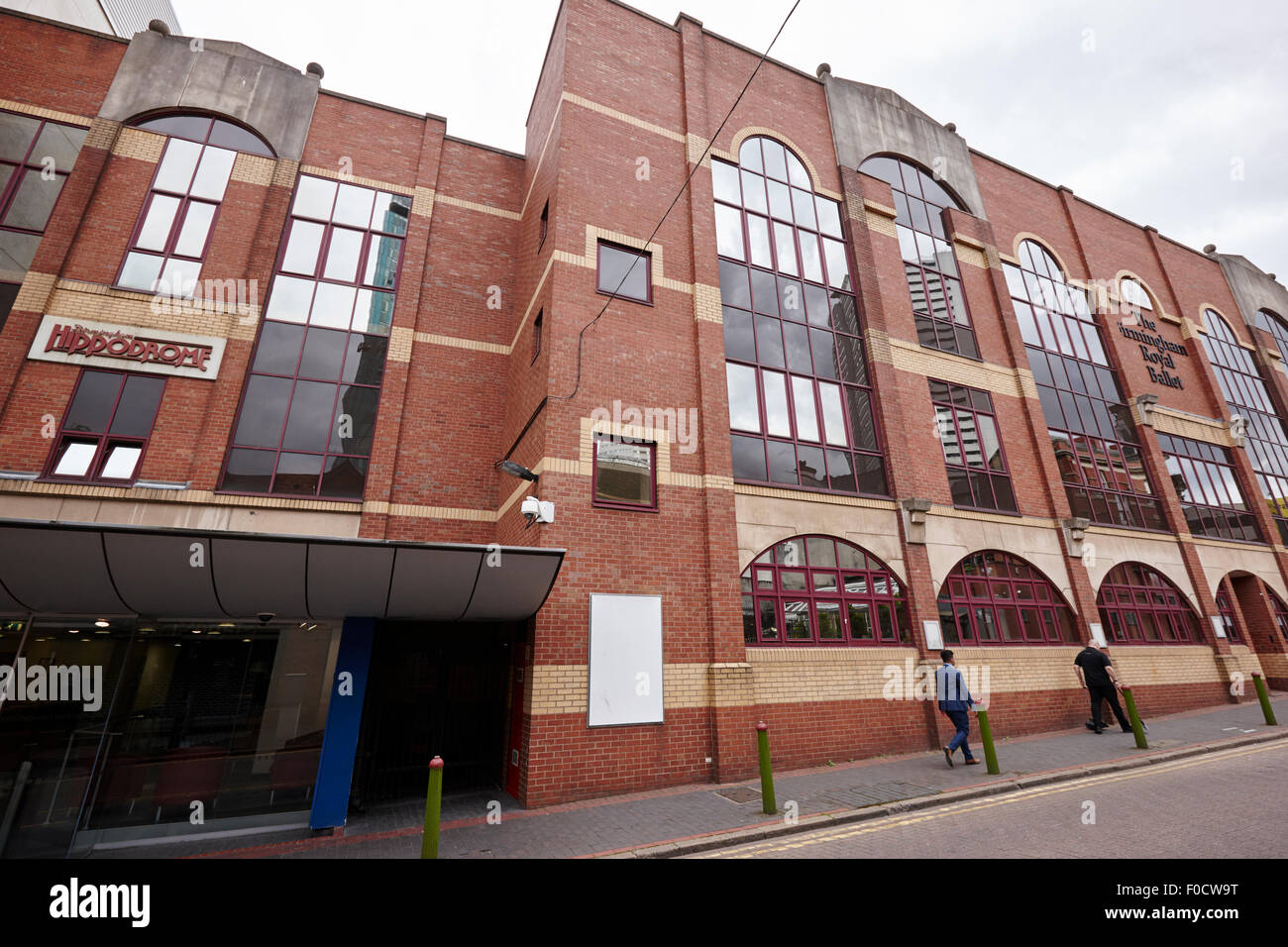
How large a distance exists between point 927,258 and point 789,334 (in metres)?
6.70

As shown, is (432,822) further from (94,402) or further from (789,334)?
(789,334)

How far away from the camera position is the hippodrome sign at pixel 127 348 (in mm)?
9992

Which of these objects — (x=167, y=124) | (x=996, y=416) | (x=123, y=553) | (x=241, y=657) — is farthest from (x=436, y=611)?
(x=996, y=416)

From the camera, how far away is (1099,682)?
11453 mm

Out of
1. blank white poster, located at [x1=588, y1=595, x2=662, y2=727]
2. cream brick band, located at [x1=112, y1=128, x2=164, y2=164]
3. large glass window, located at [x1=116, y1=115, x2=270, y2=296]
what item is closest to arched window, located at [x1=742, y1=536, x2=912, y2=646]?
blank white poster, located at [x1=588, y1=595, x2=662, y2=727]

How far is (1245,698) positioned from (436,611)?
2191 cm

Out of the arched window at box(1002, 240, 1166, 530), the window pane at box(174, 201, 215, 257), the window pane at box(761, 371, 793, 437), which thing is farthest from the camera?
the arched window at box(1002, 240, 1166, 530)

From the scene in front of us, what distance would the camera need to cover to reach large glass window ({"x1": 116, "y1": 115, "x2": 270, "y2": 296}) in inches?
432

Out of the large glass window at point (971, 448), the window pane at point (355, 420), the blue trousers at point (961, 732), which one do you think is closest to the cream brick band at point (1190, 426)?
the large glass window at point (971, 448)

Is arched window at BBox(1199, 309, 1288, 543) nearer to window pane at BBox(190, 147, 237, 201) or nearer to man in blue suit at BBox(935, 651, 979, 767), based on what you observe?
man in blue suit at BBox(935, 651, 979, 767)

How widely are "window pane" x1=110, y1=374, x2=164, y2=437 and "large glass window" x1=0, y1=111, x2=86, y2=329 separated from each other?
9.35 feet

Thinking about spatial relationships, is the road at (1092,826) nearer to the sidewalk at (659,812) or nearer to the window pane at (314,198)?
the sidewalk at (659,812)

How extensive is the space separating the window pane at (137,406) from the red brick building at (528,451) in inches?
2.5
